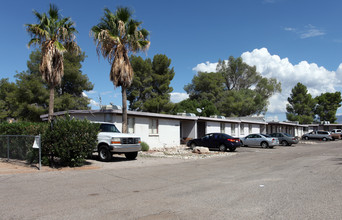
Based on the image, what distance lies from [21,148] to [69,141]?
275cm

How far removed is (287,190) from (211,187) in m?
2.04

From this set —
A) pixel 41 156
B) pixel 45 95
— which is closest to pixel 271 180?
pixel 41 156

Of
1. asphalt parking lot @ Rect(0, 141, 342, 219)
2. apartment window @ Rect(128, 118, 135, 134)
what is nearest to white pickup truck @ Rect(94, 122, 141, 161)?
asphalt parking lot @ Rect(0, 141, 342, 219)

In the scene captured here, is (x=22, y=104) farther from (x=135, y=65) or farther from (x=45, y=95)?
(x=135, y=65)

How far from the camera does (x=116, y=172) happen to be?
37.9 ft

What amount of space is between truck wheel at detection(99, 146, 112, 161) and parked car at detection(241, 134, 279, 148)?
1667cm

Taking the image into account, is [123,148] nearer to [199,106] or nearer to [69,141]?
[69,141]

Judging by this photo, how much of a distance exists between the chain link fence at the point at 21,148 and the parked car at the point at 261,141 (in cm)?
2001

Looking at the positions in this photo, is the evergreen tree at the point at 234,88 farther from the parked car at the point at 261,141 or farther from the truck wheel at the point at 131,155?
the truck wheel at the point at 131,155

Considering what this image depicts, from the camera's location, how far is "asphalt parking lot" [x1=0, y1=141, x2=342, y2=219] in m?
5.73

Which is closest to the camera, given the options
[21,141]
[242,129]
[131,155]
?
[21,141]

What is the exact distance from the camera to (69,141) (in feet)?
39.2

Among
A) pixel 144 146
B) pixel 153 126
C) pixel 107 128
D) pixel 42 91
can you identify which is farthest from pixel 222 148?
pixel 42 91

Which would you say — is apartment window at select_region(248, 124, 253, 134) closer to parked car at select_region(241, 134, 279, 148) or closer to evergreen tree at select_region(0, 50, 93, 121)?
parked car at select_region(241, 134, 279, 148)
